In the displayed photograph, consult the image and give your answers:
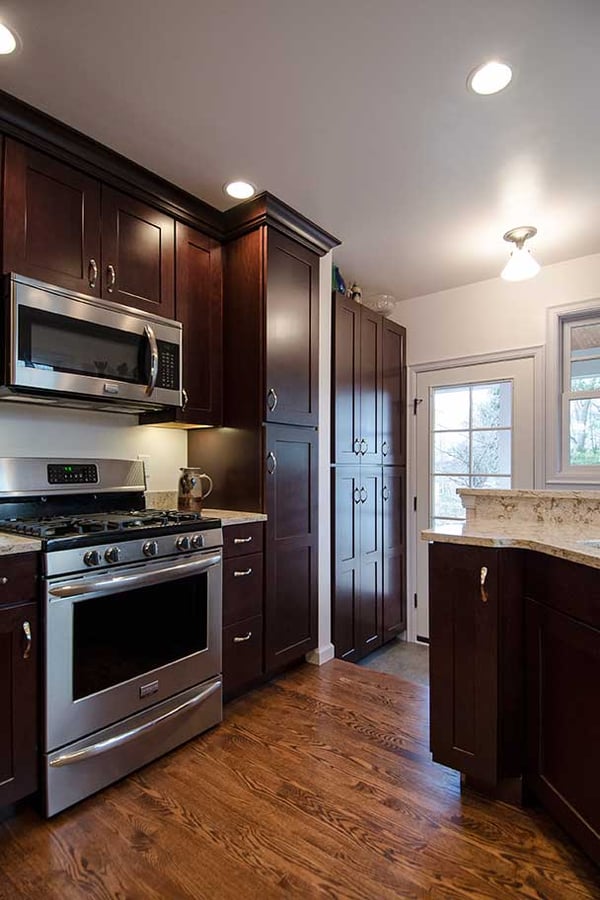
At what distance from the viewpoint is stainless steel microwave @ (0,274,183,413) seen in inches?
72.5

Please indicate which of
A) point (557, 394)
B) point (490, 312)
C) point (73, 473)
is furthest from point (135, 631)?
point (490, 312)

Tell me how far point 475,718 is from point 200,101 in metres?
2.44

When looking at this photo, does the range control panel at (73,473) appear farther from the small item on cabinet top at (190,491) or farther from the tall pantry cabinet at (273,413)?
the tall pantry cabinet at (273,413)

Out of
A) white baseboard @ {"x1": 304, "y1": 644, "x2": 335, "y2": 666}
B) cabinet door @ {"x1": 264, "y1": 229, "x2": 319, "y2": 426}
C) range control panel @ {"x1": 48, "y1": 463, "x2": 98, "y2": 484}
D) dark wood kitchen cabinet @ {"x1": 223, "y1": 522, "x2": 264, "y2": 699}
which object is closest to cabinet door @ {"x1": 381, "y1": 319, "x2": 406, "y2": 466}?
cabinet door @ {"x1": 264, "y1": 229, "x2": 319, "y2": 426}

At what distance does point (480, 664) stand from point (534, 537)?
18.6 inches

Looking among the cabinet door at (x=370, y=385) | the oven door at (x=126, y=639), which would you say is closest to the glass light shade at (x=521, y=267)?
the cabinet door at (x=370, y=385)

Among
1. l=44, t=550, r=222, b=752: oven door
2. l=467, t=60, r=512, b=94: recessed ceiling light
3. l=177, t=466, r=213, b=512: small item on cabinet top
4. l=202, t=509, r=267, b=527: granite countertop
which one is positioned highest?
l=467, t=60, r=512, b=94: recessed ceiling light

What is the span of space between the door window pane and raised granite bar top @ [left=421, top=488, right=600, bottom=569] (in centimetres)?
137

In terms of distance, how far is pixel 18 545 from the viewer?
1.57 metres

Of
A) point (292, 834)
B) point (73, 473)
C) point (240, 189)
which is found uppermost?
point (240, 189)

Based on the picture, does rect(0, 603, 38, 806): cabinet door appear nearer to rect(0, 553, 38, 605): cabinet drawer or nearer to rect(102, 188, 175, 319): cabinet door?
rect(0, 553, 38, 605): cabinet drawer

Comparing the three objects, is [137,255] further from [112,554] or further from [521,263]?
[521,263]

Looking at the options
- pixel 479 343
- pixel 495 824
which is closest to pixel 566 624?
pixel 495 824

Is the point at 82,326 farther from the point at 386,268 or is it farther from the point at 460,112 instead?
the point at 386,268
